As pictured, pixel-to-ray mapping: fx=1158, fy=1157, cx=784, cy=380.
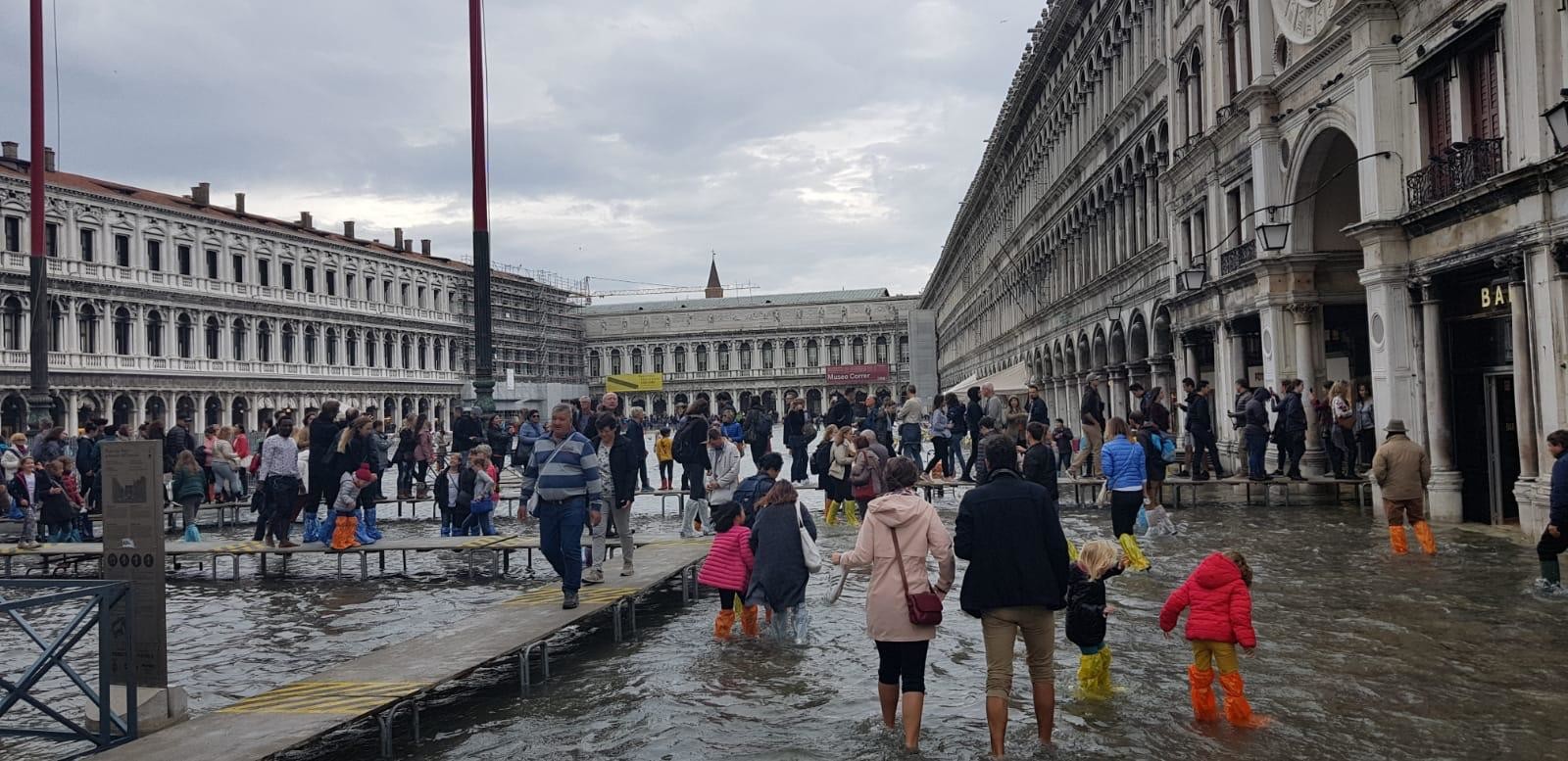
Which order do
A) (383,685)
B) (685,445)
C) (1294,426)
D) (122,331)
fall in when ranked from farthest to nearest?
(122,331) < (1294,426) < (685,445) < (383,685)

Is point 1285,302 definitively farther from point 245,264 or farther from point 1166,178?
point 245,264

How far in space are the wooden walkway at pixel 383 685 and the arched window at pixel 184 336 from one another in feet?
182

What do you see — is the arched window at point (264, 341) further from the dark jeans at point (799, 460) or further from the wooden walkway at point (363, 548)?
the wooden walkway at point (363, 548)

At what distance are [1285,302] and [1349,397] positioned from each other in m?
2.06

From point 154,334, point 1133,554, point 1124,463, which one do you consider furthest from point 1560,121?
point 154,334

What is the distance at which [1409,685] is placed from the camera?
7.02m

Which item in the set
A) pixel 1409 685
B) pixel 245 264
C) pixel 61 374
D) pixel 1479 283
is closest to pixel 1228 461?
pixel 1479 283

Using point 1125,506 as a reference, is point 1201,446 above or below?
above

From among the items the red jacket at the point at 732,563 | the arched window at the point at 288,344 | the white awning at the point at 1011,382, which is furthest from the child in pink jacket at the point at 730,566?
the arched window at the point at 288,344

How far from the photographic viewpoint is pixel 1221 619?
6.34m

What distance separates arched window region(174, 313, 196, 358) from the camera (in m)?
58.0

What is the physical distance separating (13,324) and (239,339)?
14.1 metres

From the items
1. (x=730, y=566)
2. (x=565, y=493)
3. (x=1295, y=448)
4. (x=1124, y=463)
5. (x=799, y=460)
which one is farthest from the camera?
(x=799, y=460)

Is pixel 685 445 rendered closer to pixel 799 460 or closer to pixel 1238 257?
pixel 799 460
